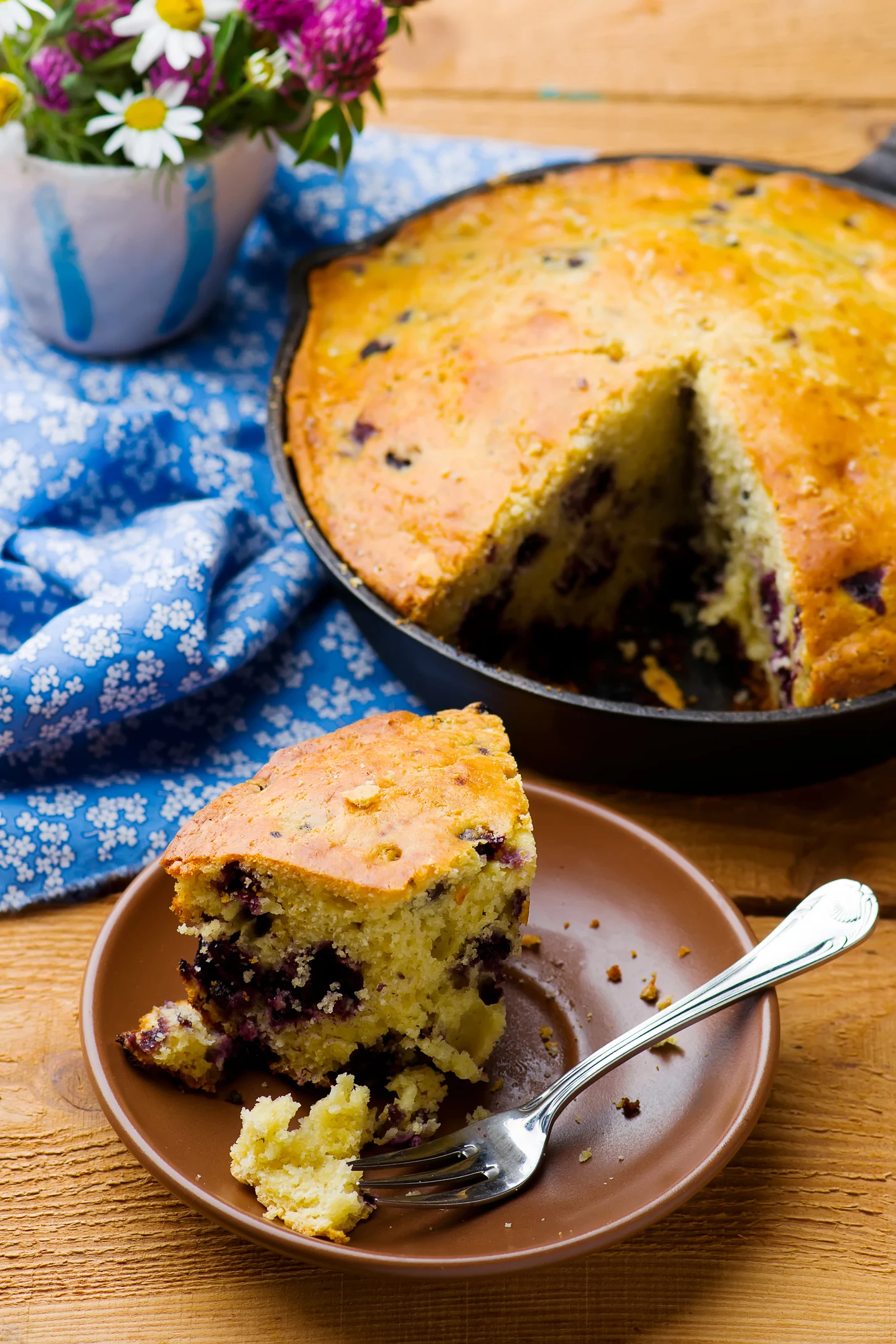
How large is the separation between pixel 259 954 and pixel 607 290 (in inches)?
68.7

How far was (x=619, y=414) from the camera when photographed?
2822 mm

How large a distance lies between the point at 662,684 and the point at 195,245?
156 centimetres

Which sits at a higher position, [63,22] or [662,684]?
[63,22]

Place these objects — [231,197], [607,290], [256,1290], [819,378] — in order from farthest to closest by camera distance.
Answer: [231,197] → [607,290] → [819,378] → [256,1290]

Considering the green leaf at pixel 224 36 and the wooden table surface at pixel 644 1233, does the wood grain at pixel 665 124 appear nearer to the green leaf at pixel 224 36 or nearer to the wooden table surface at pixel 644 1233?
the green leaf at pixel 224 36

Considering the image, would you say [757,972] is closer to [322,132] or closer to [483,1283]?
[483,1283]

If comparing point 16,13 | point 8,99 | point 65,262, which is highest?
point 16,13

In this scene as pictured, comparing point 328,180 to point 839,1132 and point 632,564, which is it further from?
point 839,1132

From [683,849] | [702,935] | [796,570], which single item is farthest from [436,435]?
[702,935]

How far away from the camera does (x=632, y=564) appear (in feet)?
10.5

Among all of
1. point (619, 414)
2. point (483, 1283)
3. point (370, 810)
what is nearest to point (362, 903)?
point (370, 810)

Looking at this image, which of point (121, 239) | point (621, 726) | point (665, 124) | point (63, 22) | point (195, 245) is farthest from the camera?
point (665, 124)

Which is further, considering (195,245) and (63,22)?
(195,245)

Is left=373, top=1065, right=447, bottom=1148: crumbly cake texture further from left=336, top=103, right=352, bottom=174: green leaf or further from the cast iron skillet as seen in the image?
left=336, top=103, right=352, bottom=174: green leaf
